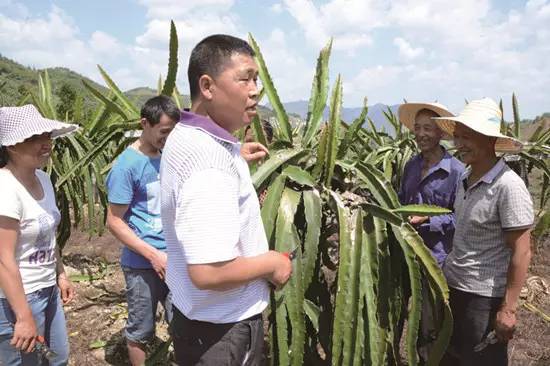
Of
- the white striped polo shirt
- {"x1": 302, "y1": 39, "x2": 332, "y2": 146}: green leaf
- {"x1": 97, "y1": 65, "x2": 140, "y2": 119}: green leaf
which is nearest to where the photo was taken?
the white striped polo shirt

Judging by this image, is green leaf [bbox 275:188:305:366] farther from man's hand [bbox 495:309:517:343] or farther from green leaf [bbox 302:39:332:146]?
man's hand [bbox 495:309:517:343]

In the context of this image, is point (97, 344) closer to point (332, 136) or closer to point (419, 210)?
point (332, 136)

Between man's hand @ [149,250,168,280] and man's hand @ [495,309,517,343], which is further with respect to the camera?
man's hand @ [149,250,168,280]

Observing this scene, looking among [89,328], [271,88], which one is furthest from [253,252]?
[89,328]

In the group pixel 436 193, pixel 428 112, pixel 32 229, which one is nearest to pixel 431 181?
pixel 436 193

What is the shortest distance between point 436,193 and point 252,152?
1.35m

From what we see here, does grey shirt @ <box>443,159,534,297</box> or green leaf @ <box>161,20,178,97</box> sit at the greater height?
green leaf @ <box>161,20,178,97</box>

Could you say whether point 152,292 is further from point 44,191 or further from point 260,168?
point 260,168

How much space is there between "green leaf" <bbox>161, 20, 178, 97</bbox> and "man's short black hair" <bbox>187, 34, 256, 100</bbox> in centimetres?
150

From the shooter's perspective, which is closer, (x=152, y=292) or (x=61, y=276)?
(x=61, y=276)

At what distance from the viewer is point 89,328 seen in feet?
12.1

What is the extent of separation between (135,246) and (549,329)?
320 cm

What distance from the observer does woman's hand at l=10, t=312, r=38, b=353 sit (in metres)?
1.94

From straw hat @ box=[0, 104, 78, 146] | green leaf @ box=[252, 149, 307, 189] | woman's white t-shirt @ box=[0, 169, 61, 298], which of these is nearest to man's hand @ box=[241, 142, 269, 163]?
green leaf @ box=[252, 149, 307, 189]
